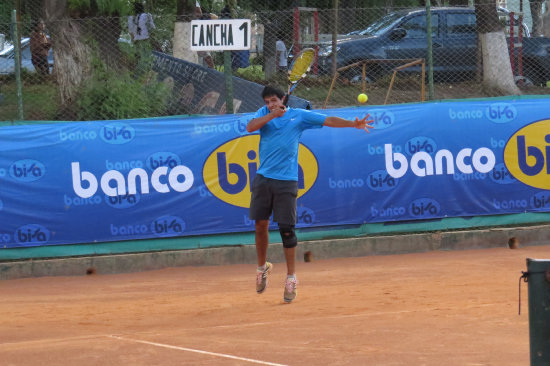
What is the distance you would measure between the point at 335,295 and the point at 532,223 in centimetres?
430

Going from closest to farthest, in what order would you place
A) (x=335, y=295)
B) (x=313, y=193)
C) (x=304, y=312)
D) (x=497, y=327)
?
(x=497, y=327), (x=304, y=312), (x=335, y=295), (x=313, y=193)

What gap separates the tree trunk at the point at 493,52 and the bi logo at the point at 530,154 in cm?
494

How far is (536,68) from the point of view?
2044cm

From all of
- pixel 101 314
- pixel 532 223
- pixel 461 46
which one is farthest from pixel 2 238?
pixel 461 46

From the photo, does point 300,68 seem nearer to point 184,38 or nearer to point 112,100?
point 112,100

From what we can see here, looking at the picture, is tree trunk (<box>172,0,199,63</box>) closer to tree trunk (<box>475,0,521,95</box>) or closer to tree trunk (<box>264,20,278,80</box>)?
tree trunk (<box>264,20,278,80</box>)

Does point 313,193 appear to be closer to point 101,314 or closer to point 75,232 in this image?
point 75,232

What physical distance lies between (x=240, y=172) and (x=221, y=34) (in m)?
1.69

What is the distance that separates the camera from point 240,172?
36.4 feet

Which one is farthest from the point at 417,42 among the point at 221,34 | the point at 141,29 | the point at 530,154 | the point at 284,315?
the point at 284,315

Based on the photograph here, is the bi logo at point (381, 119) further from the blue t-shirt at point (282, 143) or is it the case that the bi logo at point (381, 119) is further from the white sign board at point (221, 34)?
the blue t-shirt at point (282, 143)

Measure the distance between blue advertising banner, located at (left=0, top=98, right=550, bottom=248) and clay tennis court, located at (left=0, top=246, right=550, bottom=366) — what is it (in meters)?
0.62

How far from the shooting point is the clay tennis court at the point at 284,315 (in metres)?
6.24

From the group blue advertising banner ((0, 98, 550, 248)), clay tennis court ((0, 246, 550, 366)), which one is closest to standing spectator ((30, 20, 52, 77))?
blue advertising banner ((0, 98, 550, 248))
